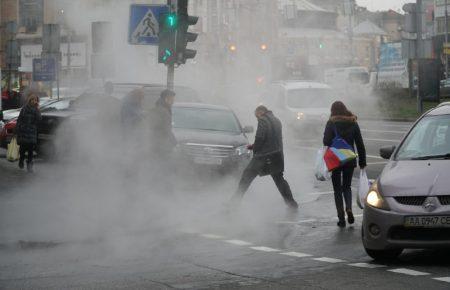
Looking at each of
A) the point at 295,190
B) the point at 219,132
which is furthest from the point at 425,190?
the point at 219,132

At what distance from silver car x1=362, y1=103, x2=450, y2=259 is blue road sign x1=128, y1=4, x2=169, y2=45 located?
10961 millimetres

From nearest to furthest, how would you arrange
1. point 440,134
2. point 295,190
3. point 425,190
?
1. point 425,190
2. point 440,134
3. point 295,190

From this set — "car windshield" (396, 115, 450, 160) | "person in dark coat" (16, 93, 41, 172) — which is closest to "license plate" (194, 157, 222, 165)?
"person in dark coat" (16, 93, 41, 172)

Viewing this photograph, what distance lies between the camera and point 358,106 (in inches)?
1524

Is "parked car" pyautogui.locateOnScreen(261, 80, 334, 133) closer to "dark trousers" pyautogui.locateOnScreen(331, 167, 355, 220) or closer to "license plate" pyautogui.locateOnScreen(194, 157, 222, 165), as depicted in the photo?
"license plate" pyautogui.locateOnScreen(194, 157, 222, 165)

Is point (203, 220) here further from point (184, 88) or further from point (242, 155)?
point (184, 88)

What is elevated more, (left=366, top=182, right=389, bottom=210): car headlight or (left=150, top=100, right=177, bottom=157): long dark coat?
(left=150, top=100, right=177, bottom=157): long dark coat

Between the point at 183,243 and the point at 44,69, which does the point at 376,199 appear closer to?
the point at 183,243

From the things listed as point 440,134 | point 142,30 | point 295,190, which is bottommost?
point 295,190

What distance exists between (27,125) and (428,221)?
13.9m

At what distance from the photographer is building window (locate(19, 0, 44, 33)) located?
53.6 feet

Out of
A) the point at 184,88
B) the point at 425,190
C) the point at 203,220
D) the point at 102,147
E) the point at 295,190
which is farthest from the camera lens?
the point at 184,88

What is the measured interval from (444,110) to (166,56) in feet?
32.1

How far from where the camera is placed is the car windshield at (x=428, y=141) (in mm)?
10477
